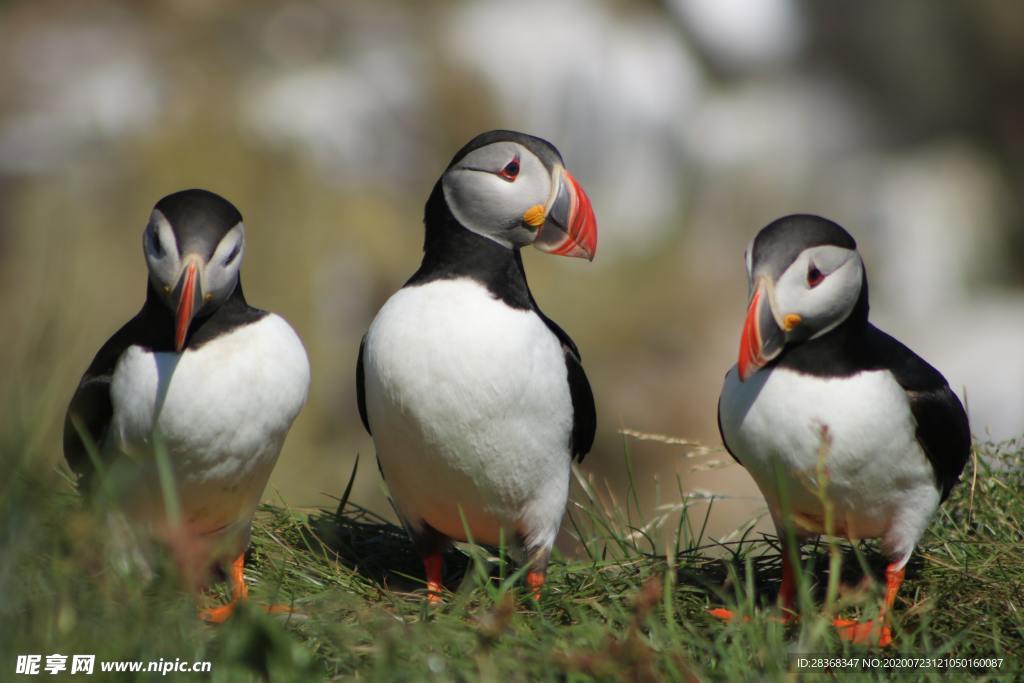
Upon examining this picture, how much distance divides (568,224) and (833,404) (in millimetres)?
1030

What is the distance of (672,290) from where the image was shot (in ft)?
38.2

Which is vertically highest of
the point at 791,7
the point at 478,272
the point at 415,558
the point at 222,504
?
the point at 791,7

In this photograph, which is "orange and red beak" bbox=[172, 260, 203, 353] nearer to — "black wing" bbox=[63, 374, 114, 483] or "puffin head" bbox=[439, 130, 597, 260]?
"black wing" bbox=[63, 374, 114, 483]

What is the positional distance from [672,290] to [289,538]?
7.88 metres

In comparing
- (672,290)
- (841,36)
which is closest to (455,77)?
(672,290)

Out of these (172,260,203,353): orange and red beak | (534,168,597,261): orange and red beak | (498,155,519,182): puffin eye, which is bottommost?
(172,260,203,353): orange and red beak

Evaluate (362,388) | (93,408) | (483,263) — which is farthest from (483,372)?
(93,408)

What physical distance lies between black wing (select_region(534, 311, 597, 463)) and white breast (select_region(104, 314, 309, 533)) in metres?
0.88

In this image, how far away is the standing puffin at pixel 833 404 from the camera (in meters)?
3.35

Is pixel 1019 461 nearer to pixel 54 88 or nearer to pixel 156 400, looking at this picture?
pixel 156 400

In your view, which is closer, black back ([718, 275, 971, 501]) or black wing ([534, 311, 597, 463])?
black back ([718, 275, 971, 501])

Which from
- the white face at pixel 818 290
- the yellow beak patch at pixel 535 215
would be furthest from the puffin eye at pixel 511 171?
the white face at pixel 818 290

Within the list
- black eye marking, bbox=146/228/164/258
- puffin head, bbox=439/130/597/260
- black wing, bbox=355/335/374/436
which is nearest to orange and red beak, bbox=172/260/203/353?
black eye marking, bbox=146/228/164/258

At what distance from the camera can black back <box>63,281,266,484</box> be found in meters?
3.51
